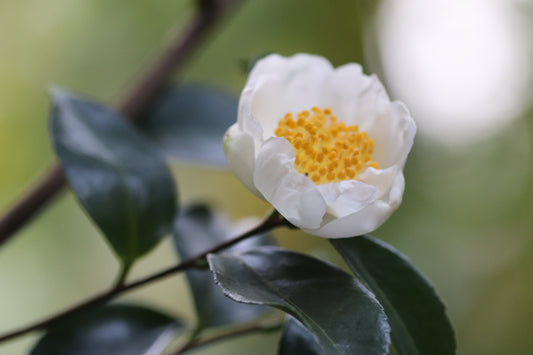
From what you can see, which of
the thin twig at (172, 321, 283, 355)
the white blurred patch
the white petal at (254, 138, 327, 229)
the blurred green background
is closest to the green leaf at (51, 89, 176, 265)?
the thin twig at (172, 321, 283, 355)

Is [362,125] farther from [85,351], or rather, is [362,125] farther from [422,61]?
[422,61]

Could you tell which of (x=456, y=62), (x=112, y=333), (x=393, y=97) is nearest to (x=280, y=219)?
(x=112, y=333)

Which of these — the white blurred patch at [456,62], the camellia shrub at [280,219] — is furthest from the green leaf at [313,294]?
the white blurred patch at [456,62]

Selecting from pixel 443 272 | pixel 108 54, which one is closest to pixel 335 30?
pixel 108 54

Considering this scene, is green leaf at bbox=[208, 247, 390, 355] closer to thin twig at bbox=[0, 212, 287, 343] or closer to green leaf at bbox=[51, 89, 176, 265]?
thin twig at bbox=[0, 212, 287, 343]

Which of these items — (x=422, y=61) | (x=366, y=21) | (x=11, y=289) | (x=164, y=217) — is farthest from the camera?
(x=366, y=21)

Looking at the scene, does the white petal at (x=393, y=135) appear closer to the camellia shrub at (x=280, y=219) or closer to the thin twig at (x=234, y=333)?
the camellia shrub at (x=280, y=219)

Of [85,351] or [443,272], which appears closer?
[85,351]
